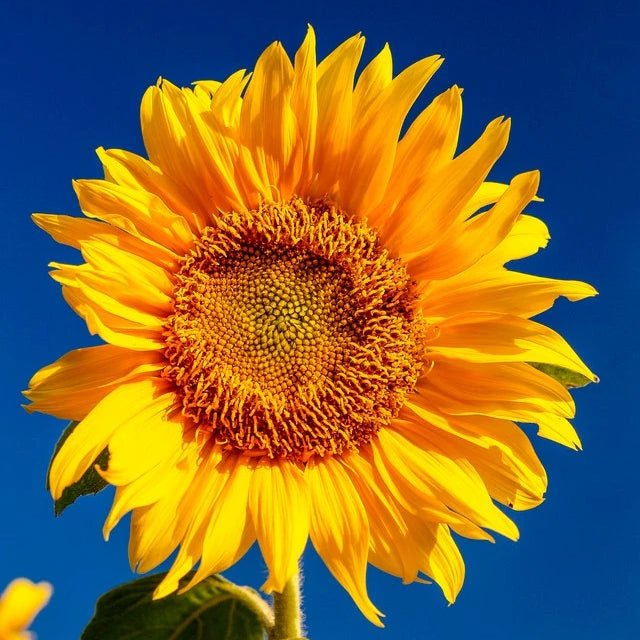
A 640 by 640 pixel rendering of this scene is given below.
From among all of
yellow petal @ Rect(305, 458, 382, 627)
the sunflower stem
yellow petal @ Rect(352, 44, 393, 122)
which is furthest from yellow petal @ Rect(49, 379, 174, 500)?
yellow petal @ Rect(352, 44, 393, 122)

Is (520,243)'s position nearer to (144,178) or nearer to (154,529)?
(144,178)

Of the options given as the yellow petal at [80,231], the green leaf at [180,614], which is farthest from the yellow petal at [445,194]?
the green leaf at [180,614]

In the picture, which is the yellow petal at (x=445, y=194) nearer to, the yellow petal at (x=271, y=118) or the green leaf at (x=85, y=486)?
the yellow petal at (x=271, y=118)

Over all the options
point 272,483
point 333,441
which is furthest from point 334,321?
point 272,483

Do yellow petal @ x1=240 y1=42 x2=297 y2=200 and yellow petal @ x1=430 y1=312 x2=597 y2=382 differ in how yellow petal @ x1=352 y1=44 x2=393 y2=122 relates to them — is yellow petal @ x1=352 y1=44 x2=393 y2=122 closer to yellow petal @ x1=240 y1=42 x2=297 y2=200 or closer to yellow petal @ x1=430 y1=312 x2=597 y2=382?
yellow petal @ x1=240 y1=42 x2=297 y2=200

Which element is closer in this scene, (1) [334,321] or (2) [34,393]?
(2) [34,393]

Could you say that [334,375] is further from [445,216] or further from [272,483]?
[445,216]
